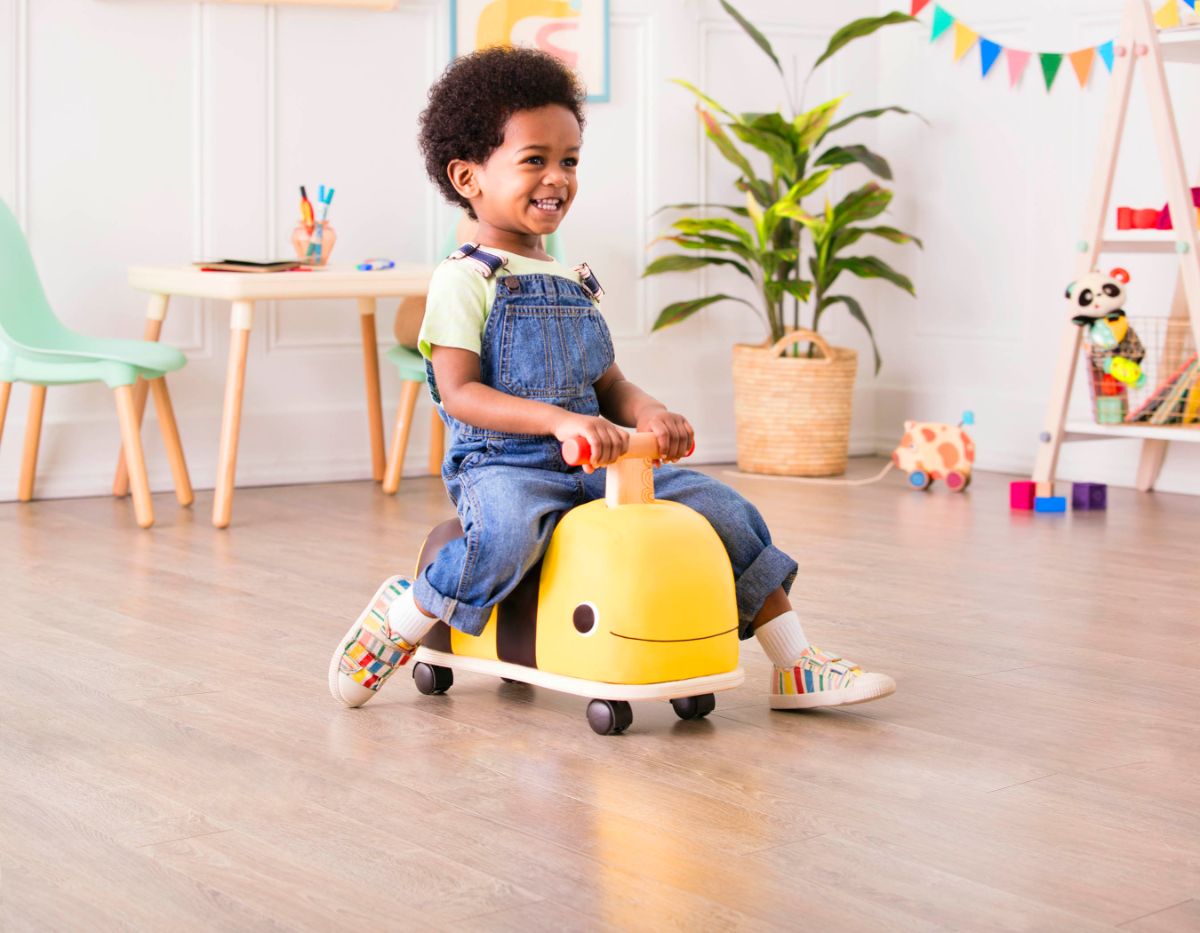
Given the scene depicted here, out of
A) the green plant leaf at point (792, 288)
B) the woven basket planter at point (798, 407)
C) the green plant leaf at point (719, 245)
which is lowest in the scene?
the woven basket planter at point (798, 407)

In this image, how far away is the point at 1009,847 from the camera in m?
1.43

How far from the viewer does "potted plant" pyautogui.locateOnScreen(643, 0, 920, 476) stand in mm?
4289

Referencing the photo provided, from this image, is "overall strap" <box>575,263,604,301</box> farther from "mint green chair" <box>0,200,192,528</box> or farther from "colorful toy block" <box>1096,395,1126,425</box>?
"colorful toy block" <box>1096,395,1126,425</box>

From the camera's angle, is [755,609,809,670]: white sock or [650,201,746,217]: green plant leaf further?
[650,201,746,217]: green plant leaf

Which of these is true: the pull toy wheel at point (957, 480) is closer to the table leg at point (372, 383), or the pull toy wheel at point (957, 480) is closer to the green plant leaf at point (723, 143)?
the green plant leaf at point (723, 143)

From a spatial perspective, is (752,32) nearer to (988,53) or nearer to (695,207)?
(695,207)

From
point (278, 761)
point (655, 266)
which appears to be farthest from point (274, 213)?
point (278, 761)

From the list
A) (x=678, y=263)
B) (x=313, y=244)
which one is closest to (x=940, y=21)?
(x=678, y=263)

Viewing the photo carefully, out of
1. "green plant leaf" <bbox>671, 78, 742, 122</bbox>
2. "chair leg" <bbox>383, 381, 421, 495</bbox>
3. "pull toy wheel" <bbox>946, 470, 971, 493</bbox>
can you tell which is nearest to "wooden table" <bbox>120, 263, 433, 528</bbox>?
"chair leg" <bbox>383, 381, 421, 495</bbox>

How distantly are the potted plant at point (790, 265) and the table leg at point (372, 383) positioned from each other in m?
0.80

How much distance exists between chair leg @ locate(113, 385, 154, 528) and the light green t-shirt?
1571 mm

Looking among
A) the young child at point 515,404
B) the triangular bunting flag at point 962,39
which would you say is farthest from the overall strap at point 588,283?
the triangular bunting flag at point 962,39

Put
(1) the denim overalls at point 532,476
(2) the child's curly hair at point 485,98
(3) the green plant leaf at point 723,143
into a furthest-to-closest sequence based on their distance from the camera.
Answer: (3) the green plant leaf at point 723,143
(2) the child's curly hair at point 485,98
(1) the denim overalls at point 532,476

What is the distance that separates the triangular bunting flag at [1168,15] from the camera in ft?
12.2
